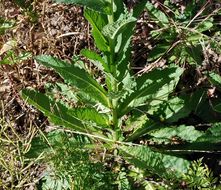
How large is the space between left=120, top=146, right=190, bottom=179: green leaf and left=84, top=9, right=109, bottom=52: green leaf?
2.18ft

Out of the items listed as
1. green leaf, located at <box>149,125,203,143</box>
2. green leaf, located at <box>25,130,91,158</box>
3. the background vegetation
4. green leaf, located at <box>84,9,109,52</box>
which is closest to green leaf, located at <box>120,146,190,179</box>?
the background vegetation

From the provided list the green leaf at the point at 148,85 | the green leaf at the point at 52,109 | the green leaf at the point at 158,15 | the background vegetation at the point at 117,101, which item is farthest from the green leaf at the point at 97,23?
the green leaf at the point at 158,15

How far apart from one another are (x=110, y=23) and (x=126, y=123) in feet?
2.88

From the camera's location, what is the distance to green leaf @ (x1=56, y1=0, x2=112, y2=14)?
207 cm

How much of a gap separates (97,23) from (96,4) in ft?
0.71

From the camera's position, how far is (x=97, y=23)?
2.31 meters

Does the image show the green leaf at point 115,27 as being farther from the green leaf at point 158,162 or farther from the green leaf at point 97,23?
the green leaf at point 158,162

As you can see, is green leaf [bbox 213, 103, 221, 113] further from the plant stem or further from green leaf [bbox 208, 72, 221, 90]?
the plant stem

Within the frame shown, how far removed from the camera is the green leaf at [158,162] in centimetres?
254

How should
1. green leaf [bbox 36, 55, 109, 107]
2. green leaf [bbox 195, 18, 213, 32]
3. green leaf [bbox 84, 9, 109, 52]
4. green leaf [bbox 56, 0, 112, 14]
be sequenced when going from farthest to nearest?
green leaf [bbox 195, 18, 213, 32]
green leaf [bbox 36, 55, 109, 107]
green leaf [bbox 84, 9, 109, 52]
green leaf [bbox 56, 0, 112, 14]

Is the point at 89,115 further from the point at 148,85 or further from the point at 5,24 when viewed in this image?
the point at 5,24

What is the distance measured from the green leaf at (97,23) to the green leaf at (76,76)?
0.74ft

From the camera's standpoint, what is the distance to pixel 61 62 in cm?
249

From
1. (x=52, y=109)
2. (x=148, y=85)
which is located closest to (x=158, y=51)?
(x=148, y=85)
